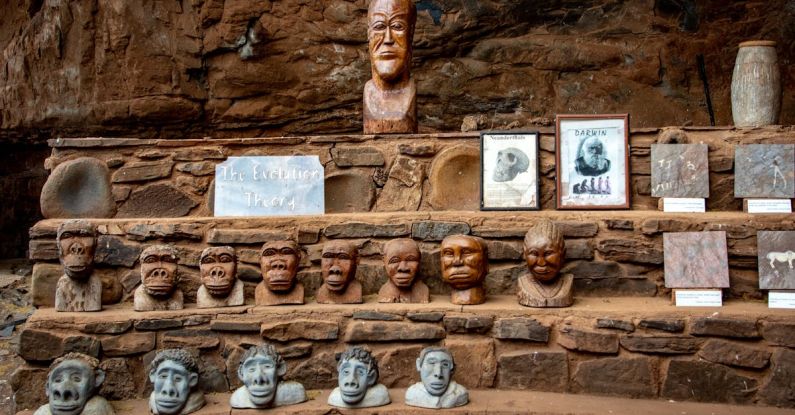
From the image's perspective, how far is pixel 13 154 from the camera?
8.83m

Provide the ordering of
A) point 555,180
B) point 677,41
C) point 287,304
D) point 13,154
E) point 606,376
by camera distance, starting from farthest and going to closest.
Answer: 1. point 13,154
2. point 677,41
3. point 555,180
4. point 287,304
5. point 606,376

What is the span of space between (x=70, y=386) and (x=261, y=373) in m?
1.05

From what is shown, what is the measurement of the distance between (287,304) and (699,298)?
8.43ft

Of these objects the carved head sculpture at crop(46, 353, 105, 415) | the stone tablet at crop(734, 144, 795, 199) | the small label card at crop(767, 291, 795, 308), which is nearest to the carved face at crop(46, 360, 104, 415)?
the carved head sculpture at crop(46, 353, 105, 415)

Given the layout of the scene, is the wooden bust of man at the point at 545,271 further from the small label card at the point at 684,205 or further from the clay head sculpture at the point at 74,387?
the clay head sculpture at the point at 74,387

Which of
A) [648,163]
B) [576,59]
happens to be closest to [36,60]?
[576,59]

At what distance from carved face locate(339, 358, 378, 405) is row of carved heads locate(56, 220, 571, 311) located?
0.62m

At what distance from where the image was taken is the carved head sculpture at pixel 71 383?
13.4 feet

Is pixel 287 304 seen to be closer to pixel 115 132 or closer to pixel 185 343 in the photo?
pixel 185 343

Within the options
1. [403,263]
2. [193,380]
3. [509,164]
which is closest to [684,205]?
[509,164]

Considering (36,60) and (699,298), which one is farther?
(36,60)

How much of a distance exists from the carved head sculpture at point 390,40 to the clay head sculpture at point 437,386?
2288mm

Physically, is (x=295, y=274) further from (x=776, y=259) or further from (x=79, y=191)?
(x=776, y=259)

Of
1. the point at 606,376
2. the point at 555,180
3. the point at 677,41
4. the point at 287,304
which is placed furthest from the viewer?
the point at 677,41
